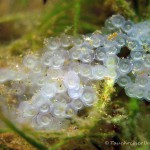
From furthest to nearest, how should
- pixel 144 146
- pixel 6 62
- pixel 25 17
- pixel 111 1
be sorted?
pixel 25 17 < pixel 111 1 < pixel 6 62 < pixel 144 146

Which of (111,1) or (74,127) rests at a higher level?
(111,1)

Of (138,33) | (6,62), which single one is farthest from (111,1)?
(6,62)

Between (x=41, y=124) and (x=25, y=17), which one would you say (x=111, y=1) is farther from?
(x=41, y=124)

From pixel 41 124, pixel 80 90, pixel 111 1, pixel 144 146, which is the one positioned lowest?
pixel 144 146

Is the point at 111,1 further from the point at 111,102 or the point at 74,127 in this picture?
the point at 74,127

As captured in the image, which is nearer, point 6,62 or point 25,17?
point 6,62

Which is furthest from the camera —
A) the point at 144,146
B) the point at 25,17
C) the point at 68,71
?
the point at 25,17

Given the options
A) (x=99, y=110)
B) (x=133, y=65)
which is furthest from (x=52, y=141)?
(x=133, y=65)
